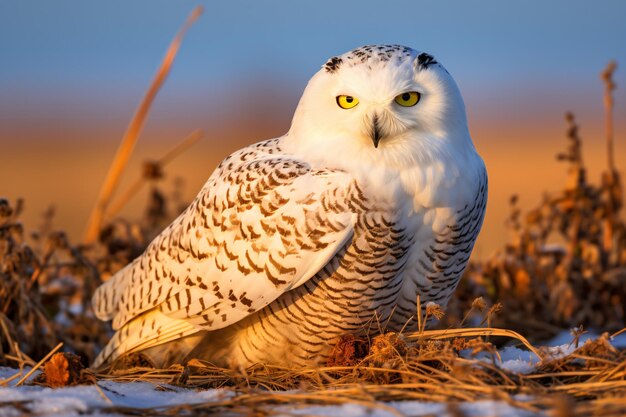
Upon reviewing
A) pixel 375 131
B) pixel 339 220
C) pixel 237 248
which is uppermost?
pixel 375 131

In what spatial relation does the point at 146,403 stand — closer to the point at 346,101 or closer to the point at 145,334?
A: the point at 145,334

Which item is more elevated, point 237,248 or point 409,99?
point 409,99

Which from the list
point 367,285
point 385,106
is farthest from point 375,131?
point 367,285

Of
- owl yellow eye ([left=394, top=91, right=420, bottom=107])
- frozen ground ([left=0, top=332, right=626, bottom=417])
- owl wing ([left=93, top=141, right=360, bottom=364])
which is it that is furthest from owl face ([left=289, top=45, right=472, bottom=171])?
frozen ground ([left=0, top=332, right=626, bottom=417])

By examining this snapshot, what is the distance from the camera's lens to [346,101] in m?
3.28

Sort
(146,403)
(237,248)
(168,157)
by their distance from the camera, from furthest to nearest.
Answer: (168,157), (237,248), (146,403)

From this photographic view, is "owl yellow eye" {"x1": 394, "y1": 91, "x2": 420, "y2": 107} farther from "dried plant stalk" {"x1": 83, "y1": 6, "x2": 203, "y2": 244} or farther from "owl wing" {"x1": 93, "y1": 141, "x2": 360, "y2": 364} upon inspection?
"dried plant stalk" {"x1": 83, "y1": 6, "x2": 203, "y2": 244}

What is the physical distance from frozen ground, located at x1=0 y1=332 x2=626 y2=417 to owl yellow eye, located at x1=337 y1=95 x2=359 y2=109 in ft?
3.66

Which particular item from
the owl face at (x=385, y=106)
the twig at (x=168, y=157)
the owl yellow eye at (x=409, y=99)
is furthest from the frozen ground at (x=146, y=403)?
the twig at (x=168, y=157)

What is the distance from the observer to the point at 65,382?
→ 290 centimetres

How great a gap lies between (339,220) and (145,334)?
1154mm

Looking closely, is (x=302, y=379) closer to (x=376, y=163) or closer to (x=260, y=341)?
(x=260, y=341)

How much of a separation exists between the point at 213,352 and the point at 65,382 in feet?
3.22

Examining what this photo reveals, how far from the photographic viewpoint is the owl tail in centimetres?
365
